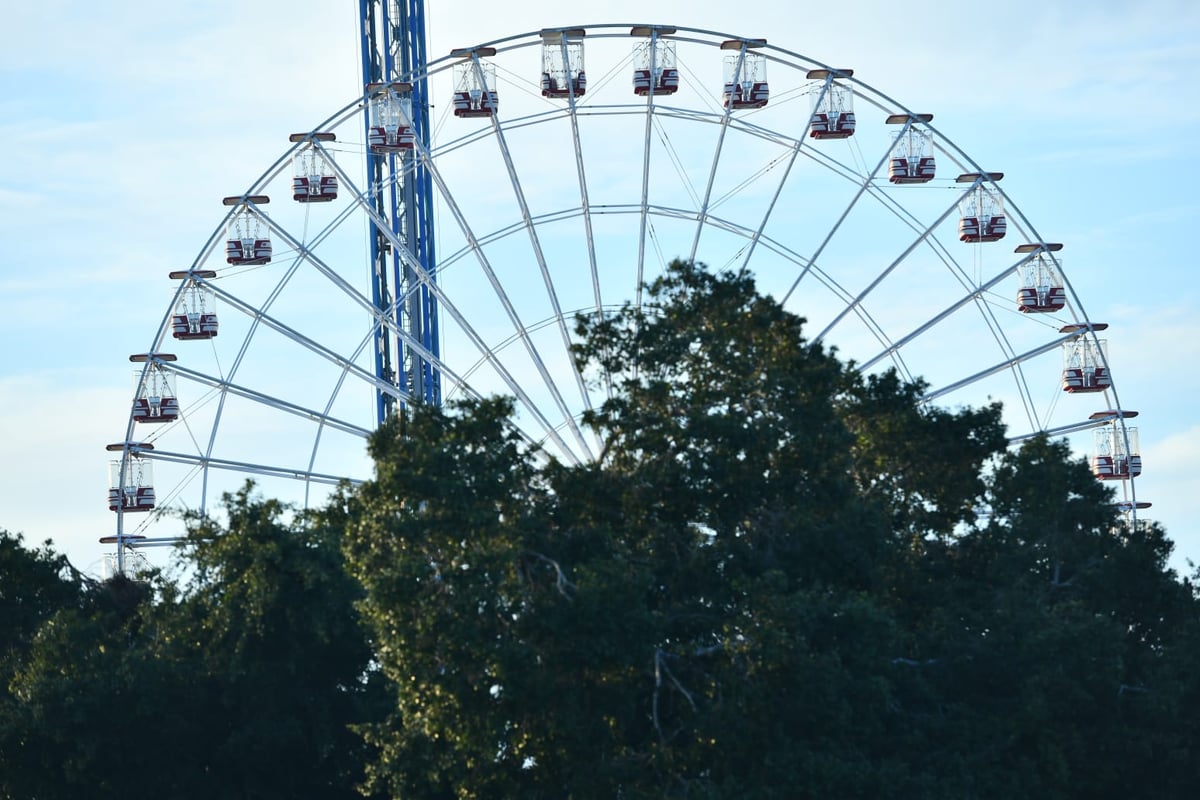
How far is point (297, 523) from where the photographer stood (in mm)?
41344

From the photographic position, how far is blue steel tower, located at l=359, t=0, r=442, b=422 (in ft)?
191

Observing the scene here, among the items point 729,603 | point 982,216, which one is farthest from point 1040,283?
point 729,603

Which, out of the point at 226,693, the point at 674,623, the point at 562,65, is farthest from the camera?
the point at 562,65

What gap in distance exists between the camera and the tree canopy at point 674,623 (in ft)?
107

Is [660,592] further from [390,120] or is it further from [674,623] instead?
[390,120]

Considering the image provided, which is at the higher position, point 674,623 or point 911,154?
point 911,154

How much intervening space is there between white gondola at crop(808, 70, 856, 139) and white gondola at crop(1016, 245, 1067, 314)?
5.39 m

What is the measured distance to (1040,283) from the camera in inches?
2099

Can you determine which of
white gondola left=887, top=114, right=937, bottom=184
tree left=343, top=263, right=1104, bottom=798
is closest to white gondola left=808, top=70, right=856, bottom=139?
white gondola left=887, top=114, right=937, bottom=184

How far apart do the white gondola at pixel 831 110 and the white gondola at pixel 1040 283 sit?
539cm

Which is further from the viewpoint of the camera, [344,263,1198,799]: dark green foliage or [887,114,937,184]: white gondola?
[887,114,937,184]: white gondola

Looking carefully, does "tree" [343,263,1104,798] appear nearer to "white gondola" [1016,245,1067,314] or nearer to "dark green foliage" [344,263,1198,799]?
"dark green foliage" [344,263,1198,799]

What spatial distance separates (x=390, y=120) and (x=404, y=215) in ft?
23.9

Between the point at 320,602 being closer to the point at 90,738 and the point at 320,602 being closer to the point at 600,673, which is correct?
the point at 90,738
